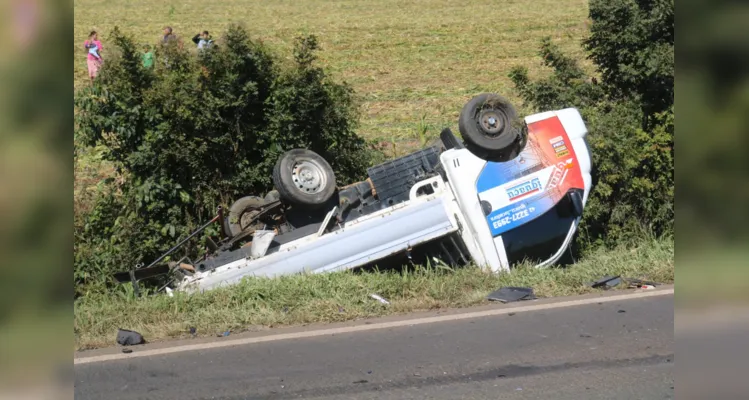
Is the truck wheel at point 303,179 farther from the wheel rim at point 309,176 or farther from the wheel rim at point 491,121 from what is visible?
the wheel rim at point 491,121

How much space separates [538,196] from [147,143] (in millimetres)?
4002

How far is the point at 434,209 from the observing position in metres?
7.42

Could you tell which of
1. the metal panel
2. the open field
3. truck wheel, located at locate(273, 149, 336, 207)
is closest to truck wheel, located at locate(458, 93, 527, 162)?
the metal panel

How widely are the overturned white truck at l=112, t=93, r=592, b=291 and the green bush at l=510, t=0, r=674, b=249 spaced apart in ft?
3.89

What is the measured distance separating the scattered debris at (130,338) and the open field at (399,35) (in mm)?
5883

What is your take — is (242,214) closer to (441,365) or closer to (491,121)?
(491,121)

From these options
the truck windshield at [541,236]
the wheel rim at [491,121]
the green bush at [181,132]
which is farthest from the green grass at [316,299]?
the green bush at [181,132]

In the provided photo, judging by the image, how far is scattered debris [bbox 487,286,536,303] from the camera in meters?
6.74

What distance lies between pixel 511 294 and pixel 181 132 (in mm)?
4057

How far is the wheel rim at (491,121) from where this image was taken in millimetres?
7941
